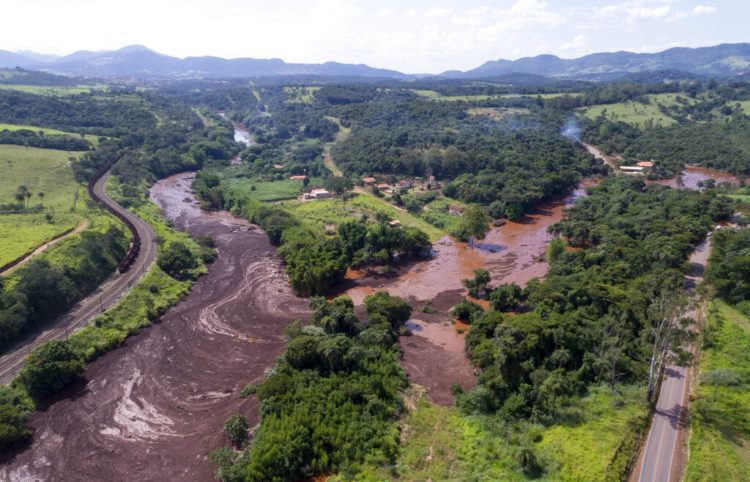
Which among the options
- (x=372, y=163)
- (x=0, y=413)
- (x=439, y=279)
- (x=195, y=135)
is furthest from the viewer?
(x=195, y=135)

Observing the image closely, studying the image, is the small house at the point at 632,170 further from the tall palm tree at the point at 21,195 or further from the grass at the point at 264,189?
the tall palm tree at the point at 21,195

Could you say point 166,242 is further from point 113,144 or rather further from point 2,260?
point 113,144

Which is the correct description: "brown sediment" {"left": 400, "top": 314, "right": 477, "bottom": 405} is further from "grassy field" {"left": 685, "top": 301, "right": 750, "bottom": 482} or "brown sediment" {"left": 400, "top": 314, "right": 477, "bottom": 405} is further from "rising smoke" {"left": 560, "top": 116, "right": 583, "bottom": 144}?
"rising smoke" {"left": 560, "top": 116, "right": 583, "bottom": 144}

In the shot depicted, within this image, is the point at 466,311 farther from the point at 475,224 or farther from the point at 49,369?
the point at 49,369

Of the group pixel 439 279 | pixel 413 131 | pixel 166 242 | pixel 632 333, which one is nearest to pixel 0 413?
pixel 166 242

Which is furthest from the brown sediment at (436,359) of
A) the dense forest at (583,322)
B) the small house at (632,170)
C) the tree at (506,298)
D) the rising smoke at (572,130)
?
the rising smoke at (572,130)

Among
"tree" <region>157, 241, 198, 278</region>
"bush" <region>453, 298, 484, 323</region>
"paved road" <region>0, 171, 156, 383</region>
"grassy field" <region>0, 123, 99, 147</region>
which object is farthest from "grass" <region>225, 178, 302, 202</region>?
"bush" <region>453, 298, 484, 323</region>
